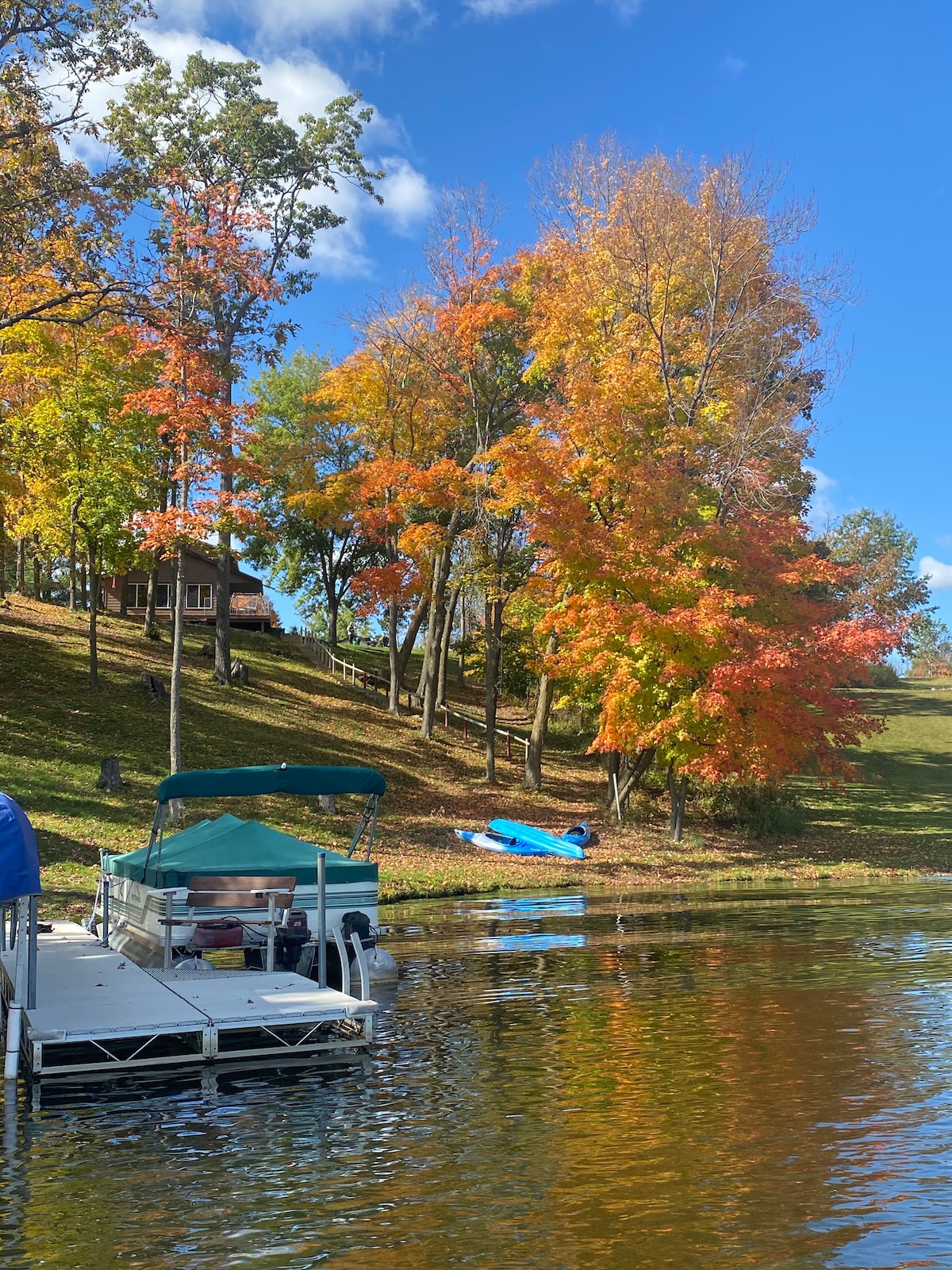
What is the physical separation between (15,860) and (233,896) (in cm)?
451

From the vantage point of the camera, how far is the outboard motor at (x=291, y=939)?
1557cm

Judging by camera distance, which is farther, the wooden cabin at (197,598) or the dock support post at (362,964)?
the wooden cabin at (197,598)

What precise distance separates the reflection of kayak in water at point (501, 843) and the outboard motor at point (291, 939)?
16.9 metres

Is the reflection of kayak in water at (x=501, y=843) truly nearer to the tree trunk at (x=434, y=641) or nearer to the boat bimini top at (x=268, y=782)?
the tree trunk at (x=434, y=641)

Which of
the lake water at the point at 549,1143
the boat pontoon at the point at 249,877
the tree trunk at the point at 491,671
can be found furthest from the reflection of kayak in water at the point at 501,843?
the boat pontoon at the point at 249,877

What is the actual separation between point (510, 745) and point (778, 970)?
32.8m

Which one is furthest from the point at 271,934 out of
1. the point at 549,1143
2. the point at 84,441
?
the point at 84,441

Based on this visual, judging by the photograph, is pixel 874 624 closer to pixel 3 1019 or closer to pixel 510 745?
pixel 510 745

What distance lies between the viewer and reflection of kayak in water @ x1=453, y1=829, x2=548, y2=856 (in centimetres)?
3278

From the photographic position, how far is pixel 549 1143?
894 cm

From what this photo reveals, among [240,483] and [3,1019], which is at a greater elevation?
[240,483]

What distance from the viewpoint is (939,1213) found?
7262mm

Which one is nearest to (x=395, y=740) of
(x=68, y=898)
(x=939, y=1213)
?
(x=68, y=898)

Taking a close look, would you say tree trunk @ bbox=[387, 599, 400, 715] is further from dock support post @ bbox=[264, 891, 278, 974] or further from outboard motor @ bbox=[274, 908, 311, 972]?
dock support post @ bbox=[264, 891, 278, 974]
